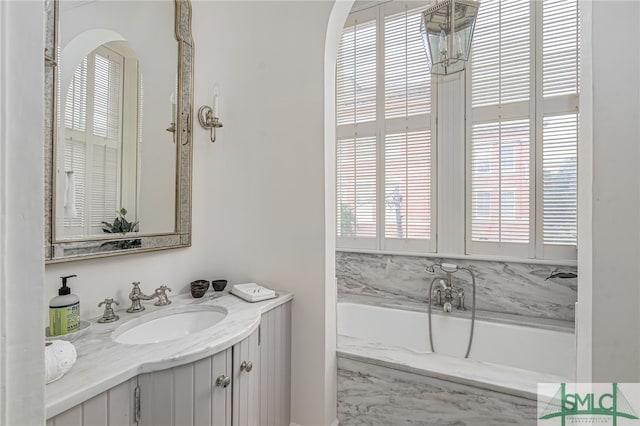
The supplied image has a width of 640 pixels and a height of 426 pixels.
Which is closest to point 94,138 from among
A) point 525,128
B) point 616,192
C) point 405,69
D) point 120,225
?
point 120,225

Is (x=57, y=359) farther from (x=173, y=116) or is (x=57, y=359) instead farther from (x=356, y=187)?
(x=356, y=187)

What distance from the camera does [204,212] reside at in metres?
1.83

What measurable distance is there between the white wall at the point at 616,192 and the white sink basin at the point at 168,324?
4.89ft

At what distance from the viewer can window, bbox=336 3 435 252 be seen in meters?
2.62

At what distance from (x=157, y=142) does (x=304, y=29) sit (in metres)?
0.95

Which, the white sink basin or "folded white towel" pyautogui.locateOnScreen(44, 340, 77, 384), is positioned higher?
"folded white towel" pyautogui.locateOnScreen(44, 340, 77, 384)

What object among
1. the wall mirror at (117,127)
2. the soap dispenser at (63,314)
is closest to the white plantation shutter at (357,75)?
the wall mirror at (117,127)

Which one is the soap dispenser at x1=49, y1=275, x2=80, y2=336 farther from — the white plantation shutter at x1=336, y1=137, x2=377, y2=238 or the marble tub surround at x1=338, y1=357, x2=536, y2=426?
the white plantation shutter at x1=336, y1=137, x2=377, y2=238

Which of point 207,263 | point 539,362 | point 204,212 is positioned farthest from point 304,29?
point 539,362

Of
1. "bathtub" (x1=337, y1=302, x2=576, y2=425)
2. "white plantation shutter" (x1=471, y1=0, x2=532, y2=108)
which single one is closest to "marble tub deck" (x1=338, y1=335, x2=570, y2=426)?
"bathtub" (x1=337, y1=302, x2=576, y2=425)

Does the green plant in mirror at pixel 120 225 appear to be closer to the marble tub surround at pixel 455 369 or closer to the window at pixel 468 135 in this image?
the marble tub surround at pixel 455 369

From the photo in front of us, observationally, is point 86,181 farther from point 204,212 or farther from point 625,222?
point 625,222

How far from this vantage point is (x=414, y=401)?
151 centimetres

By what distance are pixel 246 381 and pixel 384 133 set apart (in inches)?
87.1
